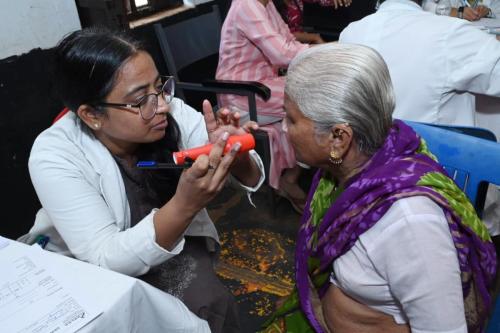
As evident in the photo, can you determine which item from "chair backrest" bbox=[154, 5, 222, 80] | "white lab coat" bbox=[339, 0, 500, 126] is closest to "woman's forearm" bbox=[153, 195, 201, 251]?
"white lab coat" bbox=[339, 0, 500, 126]

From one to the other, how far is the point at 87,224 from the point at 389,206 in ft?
2.50

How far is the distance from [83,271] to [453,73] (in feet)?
4.73

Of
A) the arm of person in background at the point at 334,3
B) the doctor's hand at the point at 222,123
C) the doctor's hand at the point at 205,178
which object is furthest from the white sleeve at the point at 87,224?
the arm of person in background at the point at 334,3

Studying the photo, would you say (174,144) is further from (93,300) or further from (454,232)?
(454,232)

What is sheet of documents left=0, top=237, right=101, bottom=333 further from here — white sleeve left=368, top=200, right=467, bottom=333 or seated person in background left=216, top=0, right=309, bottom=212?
seated person in background left=216, top=0, right=309, bottom=212

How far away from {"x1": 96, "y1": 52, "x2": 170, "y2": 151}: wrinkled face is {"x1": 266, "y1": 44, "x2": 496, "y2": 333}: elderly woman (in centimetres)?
40

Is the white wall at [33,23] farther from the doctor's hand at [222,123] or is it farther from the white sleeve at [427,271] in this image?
the white sleeve at [427,271]

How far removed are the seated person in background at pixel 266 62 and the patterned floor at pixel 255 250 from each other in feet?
0.55

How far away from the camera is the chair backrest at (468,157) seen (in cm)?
116

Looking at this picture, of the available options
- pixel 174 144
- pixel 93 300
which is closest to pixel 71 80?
pixel 174 144

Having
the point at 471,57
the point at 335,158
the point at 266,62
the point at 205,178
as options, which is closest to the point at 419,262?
the point at 335,158

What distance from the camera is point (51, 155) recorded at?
1.16 m

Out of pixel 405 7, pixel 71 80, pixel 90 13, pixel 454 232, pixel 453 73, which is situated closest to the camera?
pixel 454 232

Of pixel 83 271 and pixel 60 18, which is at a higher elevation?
pixel 60 18
